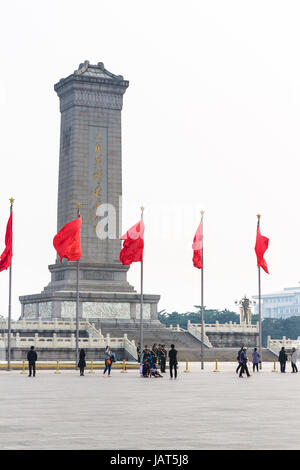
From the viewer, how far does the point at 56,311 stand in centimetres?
8081

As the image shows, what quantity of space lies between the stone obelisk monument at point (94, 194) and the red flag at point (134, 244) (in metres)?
23.4

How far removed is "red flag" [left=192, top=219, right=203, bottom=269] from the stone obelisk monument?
79.9 ft

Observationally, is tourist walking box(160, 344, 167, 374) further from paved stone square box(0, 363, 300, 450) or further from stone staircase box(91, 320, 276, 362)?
A: stone staircase box(91, 320, 276, 362)

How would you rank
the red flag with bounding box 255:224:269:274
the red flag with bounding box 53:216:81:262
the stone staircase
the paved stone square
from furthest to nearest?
the stone staircase < the red flag with bounding box 255:224:269:274 < the red flag with bounding box 53:216:81:262 < the paved stone square

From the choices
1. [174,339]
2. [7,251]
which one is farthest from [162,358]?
[174,339]

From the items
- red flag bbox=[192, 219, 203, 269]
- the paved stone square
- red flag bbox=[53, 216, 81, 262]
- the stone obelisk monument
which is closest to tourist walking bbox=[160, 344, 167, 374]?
red flag bbox=[53, 216, 81, 262]

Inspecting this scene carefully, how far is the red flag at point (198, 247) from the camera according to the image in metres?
59.2

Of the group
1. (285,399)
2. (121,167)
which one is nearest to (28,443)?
(285,399)

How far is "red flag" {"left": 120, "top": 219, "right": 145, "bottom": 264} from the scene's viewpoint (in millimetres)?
58875

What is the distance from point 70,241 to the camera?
55688 mm

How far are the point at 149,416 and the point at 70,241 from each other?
34.5 metres

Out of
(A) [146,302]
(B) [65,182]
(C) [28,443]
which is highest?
(B) [65,182]
